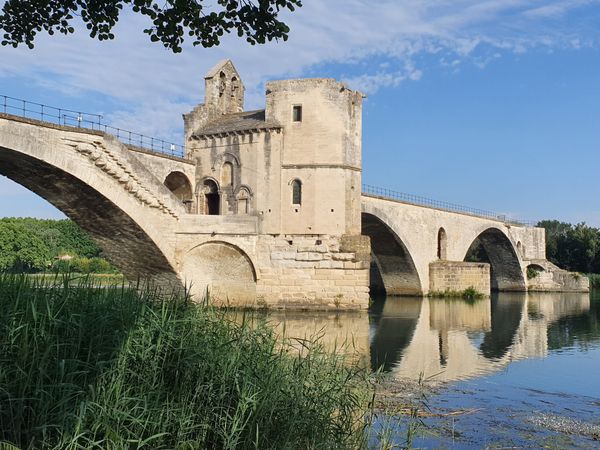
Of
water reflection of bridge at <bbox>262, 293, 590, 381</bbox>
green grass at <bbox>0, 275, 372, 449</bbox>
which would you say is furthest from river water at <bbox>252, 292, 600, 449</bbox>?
green grass at <bbox>0, 275, 372, 449</bbox>

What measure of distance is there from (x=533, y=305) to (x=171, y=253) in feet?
64.8

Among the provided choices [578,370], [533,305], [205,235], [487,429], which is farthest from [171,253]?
[533,305]

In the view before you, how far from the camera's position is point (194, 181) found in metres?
27.3

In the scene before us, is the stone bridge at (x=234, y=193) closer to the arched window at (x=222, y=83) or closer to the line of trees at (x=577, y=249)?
the arched window at (x=222, y=83)

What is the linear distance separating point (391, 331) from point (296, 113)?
34.8 feet

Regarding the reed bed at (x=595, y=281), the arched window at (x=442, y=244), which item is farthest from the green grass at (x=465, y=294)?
the reed bed at (x=595, y=281)

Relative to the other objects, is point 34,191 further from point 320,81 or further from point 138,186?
point 320,81

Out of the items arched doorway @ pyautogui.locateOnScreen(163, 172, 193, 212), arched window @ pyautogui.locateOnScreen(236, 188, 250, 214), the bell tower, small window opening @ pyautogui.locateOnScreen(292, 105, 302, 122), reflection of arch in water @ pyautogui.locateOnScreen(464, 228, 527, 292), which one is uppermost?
the bell tower

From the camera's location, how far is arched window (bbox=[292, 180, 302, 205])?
25.3m

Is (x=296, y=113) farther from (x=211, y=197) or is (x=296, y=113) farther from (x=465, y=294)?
(x=465, y=294)

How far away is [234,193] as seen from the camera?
26.5m

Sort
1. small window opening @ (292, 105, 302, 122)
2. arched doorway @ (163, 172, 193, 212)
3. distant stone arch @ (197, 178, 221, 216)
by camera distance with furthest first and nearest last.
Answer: distant stone arch @ (197, 178, 221, 216), arched doorway @ (163, 172, 193, 212), small window opening @ (292, 105, 302, 122)

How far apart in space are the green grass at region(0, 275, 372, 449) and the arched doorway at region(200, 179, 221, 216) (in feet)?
68.2

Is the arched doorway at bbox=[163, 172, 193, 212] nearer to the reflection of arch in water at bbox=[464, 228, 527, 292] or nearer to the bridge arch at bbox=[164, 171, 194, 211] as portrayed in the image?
the bridge arch at bbox=[164, 171, 194, 211]
